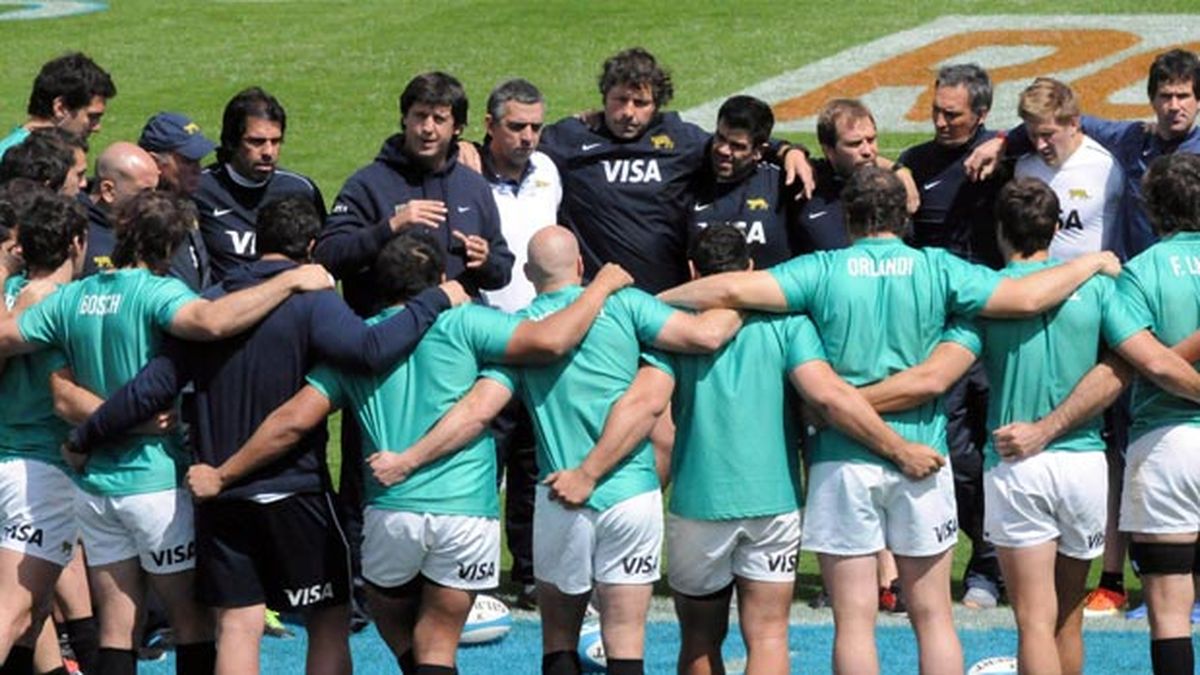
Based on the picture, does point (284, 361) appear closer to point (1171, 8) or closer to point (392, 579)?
point (392, 579)

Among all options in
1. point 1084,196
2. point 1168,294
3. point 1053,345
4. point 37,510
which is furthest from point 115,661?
point 1084,196

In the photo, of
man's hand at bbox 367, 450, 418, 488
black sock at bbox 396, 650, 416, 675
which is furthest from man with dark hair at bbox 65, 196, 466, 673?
black sock at bbox 396, 650, 416, 675

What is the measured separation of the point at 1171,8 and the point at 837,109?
1245cm

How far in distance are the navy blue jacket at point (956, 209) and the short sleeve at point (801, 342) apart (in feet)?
Result: 7.04

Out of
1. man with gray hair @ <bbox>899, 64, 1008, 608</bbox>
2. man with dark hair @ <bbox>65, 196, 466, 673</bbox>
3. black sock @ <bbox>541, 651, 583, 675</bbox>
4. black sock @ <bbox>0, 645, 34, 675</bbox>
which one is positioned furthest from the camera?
man with gray hair @ <bbox>899, 64, 1008, 608</bbox>

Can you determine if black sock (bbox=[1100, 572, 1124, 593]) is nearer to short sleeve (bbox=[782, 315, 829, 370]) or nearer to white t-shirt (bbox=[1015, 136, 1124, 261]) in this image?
white t-shirt (bbox=[1015, 136, 1124, 261])

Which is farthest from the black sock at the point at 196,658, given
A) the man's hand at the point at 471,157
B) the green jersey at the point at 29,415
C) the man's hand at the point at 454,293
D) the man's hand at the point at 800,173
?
the man's hand at the point at 800,173

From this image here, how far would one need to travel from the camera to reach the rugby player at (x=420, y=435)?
788 cm

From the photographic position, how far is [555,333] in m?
7.83

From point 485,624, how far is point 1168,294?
11.1 feet

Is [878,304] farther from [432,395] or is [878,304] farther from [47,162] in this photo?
[47,162]

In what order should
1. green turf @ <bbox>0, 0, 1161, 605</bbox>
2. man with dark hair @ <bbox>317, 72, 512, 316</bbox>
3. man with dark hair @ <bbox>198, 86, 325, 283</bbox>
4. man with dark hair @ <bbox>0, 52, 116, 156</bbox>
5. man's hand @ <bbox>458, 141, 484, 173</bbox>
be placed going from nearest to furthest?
man with dark hair @ <bbox>317, 72, 512, 316</bbox> → man with dark hair @ <bbox>198, 86, 325, 283</bbox> → man's hand @ <bbox>458, 141, 484, 173</bbox> → man with dark hair @ <bbox>0, 52, 116, 156</bbox> → green turf @ <bbox>0, 0, 1161, 605</bbox>

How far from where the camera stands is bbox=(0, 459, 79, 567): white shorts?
838 centimetres

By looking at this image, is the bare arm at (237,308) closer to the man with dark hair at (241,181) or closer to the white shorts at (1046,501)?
the man with dark hair at (241,181)
